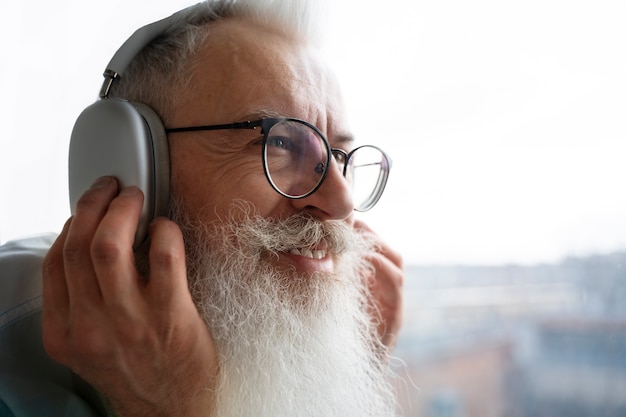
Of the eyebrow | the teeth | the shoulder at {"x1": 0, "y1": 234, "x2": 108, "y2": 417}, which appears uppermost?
the eyebrow

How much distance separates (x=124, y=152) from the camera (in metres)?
0.87

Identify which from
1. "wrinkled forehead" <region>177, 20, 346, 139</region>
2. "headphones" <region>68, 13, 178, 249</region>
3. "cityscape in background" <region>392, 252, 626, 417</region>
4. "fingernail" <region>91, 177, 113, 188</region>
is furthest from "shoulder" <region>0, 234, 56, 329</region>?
"cityscape in background" <region>392, 252, 626, 417</region>

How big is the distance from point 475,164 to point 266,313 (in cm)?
63

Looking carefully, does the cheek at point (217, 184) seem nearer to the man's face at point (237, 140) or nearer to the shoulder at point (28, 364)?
the man's face at point (237, 140)

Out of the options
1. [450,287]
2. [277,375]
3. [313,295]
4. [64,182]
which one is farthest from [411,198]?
[64,182]

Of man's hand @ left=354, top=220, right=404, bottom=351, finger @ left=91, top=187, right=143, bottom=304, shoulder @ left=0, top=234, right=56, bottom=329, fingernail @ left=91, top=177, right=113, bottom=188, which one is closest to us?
finger @ left=91, top=187, right=143, bottom=304

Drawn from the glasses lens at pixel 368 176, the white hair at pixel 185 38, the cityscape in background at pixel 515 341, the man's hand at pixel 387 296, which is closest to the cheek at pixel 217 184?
the white hair at pixel 185 38

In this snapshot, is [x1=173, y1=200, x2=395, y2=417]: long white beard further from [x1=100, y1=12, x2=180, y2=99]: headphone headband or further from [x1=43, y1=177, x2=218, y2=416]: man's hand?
[x1=100, y1=12, x2=180, y2=99]: headphone headband

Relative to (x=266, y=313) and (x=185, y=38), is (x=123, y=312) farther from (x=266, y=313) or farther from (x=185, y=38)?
(x=185, y=38)

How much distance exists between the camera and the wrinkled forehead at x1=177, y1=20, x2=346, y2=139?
3.19 feet

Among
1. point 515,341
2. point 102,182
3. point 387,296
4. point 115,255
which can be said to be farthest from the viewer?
point 387,296

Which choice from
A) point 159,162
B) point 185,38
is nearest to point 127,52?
point 185,38

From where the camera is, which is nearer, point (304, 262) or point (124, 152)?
point (124, 152)

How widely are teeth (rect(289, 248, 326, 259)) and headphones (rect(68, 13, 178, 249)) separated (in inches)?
9.4
